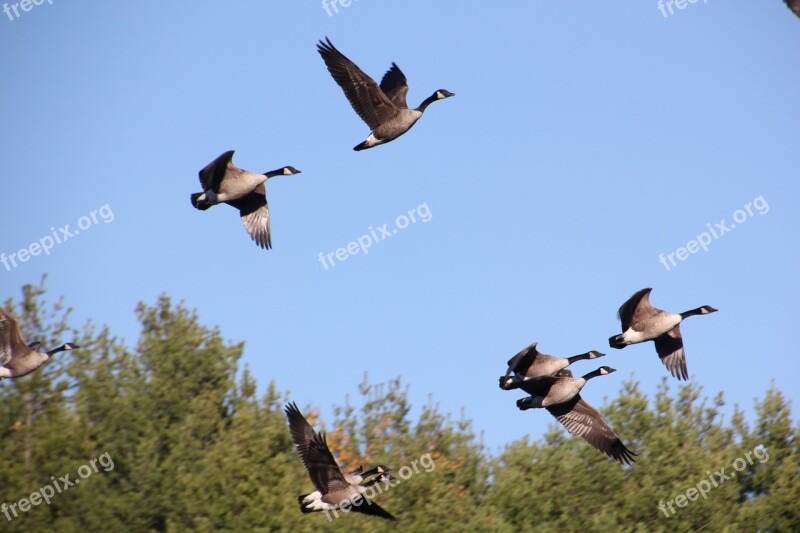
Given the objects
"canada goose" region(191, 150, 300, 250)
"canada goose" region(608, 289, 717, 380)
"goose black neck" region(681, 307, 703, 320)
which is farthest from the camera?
"goose black neck" region(681, 307, 703, 320)

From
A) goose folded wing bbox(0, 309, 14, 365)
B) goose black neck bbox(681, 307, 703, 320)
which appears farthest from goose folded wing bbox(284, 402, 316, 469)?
goose black neck bbox(681, 307, 703, 320)

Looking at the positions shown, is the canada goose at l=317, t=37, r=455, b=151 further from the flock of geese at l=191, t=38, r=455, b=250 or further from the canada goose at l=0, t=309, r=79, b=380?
the canada goose at l=0, t=309, r=79, b=380

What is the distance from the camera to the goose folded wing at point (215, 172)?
14.6m

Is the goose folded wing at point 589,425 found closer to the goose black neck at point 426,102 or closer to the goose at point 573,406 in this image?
the goose at point 573,406

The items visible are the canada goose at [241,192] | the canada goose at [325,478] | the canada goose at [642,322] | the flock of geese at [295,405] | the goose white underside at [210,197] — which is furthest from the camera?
the canada goose at [642,322]

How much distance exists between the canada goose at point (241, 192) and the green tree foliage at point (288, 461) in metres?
10.2

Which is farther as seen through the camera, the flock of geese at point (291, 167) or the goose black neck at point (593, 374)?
the goose black neck at point (593, 374)

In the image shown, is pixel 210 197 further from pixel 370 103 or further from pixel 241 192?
pixel 370 103

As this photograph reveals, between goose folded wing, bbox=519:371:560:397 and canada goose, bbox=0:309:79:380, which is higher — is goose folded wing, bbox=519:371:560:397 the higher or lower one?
the lower one

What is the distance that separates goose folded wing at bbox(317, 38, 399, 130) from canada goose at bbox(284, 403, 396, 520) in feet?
14.2

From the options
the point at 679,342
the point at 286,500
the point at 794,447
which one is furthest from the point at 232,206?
the point at 794,447

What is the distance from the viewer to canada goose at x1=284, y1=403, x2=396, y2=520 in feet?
45.8

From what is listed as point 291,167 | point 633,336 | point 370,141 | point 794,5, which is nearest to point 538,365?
point 633,336

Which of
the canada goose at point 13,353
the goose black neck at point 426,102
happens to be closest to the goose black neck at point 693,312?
the goose black neck at point 426,102
